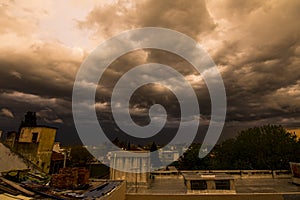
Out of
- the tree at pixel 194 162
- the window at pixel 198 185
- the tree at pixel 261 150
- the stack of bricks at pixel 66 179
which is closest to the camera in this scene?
the stack of bricks at pixel 66 179

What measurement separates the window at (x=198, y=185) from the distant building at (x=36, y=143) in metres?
23.6

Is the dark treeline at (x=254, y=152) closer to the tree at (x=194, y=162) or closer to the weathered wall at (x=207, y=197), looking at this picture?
the tree at (x=194, y=162)

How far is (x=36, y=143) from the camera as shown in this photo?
31547 millimetres

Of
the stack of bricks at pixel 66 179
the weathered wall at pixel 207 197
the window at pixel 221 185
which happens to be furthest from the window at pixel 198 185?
the stack of bricks at pixel 66 179

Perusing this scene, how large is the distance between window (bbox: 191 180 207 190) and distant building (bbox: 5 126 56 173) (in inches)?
930

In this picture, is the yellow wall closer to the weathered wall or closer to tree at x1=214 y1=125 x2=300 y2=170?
the weathered wall

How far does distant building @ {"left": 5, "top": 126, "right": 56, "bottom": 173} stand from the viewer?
30680 millimetres

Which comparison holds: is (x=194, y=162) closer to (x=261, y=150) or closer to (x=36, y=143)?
(x=261, y=150)

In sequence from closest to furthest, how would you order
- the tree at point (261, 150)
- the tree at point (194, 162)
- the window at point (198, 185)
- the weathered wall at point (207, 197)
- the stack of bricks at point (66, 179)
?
the stack of bricks at point (66, 179) < the weathered wall at point (207, 197) < the window at point (198, 185) < the tree at point (261, 150) < the tree at point (194, 162)

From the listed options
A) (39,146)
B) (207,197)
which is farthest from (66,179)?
(39,146)

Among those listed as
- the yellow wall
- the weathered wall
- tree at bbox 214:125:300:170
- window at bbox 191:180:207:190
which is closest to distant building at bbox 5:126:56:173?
the yellow wall

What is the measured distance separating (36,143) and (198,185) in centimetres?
2580

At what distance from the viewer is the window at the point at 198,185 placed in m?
20.3

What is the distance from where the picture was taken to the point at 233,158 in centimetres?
5316
